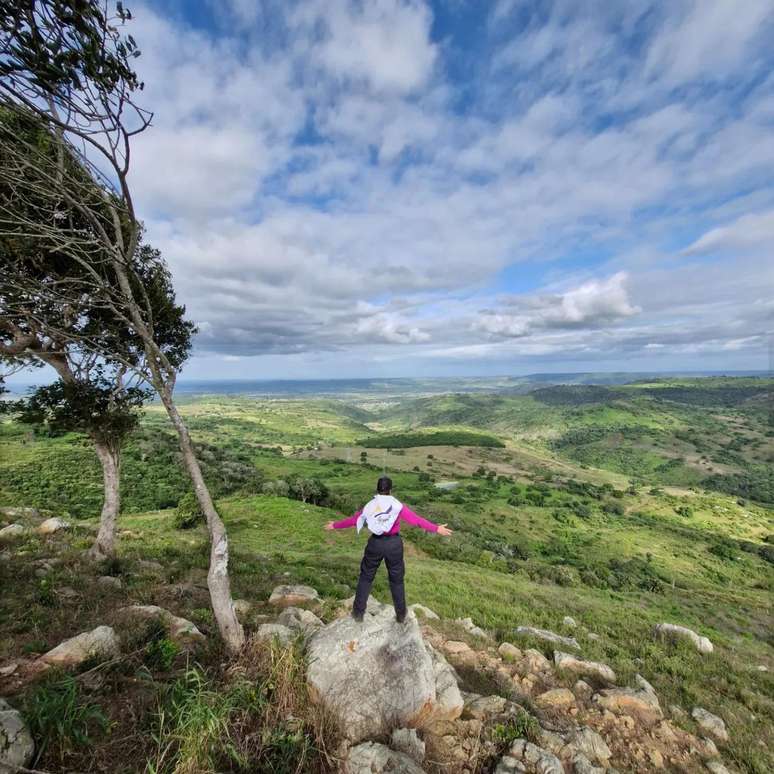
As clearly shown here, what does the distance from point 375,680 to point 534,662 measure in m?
6.19

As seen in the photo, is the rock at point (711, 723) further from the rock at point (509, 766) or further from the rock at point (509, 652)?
the rock at point (509, 766)

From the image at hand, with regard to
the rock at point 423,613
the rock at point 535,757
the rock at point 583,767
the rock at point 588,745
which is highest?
the rock at point 535,757

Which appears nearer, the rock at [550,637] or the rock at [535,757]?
the rock at [535,757]

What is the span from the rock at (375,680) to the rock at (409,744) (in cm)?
29

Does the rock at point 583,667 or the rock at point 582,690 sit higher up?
the rock at point 582,690

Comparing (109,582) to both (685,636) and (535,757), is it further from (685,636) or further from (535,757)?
(685,636)

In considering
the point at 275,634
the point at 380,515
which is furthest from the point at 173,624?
the point at 380,515

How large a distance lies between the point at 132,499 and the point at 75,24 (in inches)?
2079

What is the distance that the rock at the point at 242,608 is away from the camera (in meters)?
10.2

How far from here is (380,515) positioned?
24.6 feet

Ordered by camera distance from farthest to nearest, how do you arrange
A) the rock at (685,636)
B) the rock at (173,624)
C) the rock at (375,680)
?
the rock at (685,636)
the rock at (173,624)
the rock at (375,680)

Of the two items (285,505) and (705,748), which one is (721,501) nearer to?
(285,505)

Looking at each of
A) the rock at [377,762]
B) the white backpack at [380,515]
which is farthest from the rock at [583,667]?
the white backpack at [380,515]

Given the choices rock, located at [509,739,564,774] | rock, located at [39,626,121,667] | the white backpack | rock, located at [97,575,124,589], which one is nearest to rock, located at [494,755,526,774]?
rock, located at [509,739,564,774]
